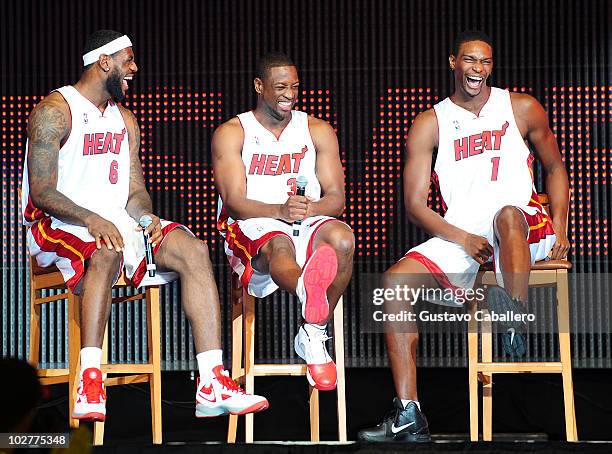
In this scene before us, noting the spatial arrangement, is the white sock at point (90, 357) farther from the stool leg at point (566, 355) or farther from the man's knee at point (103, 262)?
the stool leg at point (566, 355)

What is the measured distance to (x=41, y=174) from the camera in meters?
3.32

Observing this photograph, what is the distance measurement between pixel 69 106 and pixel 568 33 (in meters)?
2.77

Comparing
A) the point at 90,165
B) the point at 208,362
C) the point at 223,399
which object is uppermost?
the point at 90,165

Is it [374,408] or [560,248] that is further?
[374,408]

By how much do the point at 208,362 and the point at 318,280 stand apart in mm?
454

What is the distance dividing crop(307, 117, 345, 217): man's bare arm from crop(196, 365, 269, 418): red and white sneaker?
712 mm

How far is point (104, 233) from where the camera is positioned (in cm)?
316

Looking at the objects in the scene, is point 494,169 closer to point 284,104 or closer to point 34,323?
point 284,104

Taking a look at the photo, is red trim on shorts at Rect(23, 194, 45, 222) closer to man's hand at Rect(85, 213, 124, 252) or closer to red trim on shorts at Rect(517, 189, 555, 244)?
man's hand at Rect(85, 213, 124, 252)

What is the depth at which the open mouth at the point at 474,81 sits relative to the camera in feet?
12.3

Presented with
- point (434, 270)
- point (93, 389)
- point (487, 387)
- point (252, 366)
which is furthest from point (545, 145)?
point (93, 389)

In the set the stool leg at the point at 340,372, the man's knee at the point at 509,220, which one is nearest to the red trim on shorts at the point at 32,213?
the stool leg at the point at 340,372

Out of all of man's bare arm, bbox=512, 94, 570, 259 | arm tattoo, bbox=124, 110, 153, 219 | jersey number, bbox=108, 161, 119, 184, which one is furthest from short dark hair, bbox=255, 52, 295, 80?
man's bare arm, bbox=512, 94, 570, 259

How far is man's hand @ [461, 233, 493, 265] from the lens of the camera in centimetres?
346
